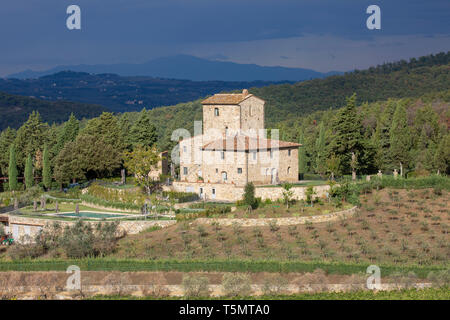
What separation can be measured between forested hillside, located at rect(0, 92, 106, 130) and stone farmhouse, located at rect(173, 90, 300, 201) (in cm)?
12014

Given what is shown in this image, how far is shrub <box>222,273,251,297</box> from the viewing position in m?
22.6

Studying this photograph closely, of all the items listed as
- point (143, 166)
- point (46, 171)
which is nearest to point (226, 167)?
point (143, 166)

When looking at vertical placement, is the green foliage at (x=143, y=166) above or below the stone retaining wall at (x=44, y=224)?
above

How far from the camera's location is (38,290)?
82.6ft

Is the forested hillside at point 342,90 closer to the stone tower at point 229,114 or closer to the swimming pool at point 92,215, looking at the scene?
the stone tower at point 229,114

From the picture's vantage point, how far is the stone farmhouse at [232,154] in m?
42.2

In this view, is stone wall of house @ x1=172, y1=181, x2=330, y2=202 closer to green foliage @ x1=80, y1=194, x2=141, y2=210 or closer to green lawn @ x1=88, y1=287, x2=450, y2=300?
green foliage @ x1=80, y1=194, x2=141, y2=210

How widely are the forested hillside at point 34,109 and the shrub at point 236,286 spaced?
143755 mm

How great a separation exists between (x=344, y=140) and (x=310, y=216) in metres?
13.4

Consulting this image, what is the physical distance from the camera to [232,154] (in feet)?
140

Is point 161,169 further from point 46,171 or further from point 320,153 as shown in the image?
point 320,153

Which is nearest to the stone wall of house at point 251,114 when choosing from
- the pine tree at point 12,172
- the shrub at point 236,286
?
the shrub at point 236,286

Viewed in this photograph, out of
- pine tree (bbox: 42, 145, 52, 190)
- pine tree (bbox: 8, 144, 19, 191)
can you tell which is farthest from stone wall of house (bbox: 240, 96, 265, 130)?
pine tree (bbox: 8, 144, 19, 191)
